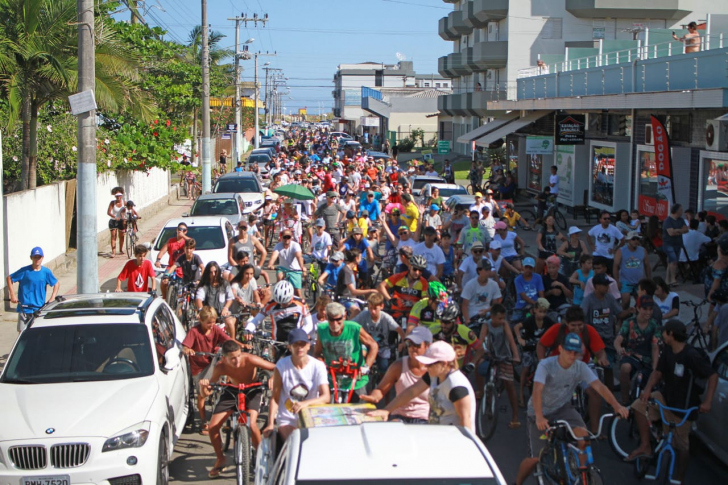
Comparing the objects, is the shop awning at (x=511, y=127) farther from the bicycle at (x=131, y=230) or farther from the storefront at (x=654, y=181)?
the bicycle at (x=131, y=230)

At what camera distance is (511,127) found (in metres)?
36.3

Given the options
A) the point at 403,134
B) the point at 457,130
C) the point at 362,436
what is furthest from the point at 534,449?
the point at 403,134

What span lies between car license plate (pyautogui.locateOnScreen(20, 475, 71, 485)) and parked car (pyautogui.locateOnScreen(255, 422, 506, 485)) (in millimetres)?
2392

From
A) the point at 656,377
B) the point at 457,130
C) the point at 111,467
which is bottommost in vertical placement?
the point at 111,467

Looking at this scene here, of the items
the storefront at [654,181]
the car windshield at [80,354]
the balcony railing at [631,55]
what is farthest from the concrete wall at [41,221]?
the balcony railing at [631,55]

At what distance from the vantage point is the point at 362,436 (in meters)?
4.79

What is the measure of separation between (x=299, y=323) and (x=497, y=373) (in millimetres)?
2258

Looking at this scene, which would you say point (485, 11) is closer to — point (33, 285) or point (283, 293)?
point (33, 285)

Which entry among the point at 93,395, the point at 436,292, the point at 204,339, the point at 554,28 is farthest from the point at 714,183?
the point at 554,28

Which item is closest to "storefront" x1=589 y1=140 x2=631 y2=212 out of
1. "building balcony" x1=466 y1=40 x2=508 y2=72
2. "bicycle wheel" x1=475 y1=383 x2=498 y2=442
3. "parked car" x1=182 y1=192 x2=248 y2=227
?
"parked car" x1=182 y1=192 x2=248 y2=227

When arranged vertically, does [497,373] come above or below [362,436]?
below

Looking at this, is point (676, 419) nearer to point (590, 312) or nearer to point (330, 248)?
point (590, 312)

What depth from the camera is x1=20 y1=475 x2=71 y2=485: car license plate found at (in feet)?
21.2

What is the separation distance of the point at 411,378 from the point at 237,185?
2119 cm
